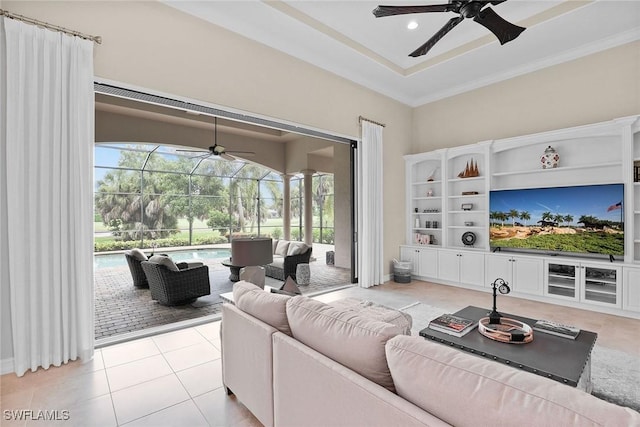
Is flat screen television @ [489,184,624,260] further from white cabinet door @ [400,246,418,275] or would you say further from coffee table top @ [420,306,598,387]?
coffee table top @ [420,306,598,387]

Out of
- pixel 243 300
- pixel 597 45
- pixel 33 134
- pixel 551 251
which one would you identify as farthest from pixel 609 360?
pixel 33 134

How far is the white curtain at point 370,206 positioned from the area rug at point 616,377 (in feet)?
10.1

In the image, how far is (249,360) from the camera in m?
1.91

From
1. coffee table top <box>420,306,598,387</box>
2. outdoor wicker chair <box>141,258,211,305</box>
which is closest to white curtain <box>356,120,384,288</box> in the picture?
outdoor wicker chair <box>141,258,211,305</box>

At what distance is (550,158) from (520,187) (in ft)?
1.93

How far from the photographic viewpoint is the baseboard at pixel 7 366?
2.52 meters

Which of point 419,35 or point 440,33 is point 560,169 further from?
point 440,33

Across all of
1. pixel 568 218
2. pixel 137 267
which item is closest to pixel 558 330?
pixel 568 218

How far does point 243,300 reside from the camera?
2.08m

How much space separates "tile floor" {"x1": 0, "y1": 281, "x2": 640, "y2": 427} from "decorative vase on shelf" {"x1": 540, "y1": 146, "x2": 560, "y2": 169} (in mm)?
2223

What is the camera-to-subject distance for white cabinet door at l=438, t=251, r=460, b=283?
17.5 feet

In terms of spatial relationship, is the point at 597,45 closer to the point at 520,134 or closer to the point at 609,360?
the point at 520,134

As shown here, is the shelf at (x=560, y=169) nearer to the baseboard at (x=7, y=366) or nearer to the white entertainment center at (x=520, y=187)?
the white entertainment center at (x=520, y=187)

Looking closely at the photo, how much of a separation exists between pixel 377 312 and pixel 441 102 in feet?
16.4
